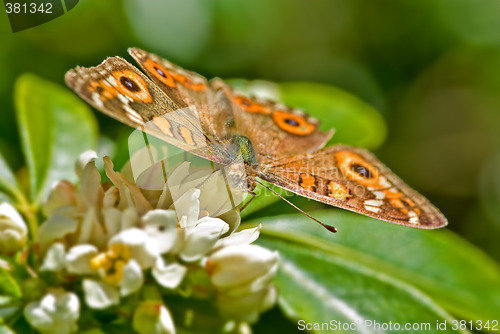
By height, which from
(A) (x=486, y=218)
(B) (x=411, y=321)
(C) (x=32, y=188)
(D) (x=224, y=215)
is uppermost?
(D) (x=224, y=215)

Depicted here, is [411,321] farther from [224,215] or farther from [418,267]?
[224,215]

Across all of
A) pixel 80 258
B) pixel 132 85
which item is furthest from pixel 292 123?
pixel 80 258

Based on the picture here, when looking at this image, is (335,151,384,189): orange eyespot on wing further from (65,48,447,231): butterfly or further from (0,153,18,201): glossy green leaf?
(0,153,18,201): glossy green leaf

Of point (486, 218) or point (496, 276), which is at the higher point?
point (496, 276)

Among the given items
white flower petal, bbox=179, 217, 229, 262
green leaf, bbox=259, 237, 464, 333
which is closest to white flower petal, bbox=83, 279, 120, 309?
white flower petal, bbox=179, 217, 229, 262

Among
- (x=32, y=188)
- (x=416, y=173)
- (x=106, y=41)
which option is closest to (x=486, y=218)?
(x=416, y=173)

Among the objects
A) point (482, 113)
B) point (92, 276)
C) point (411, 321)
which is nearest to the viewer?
point (92, 276)
